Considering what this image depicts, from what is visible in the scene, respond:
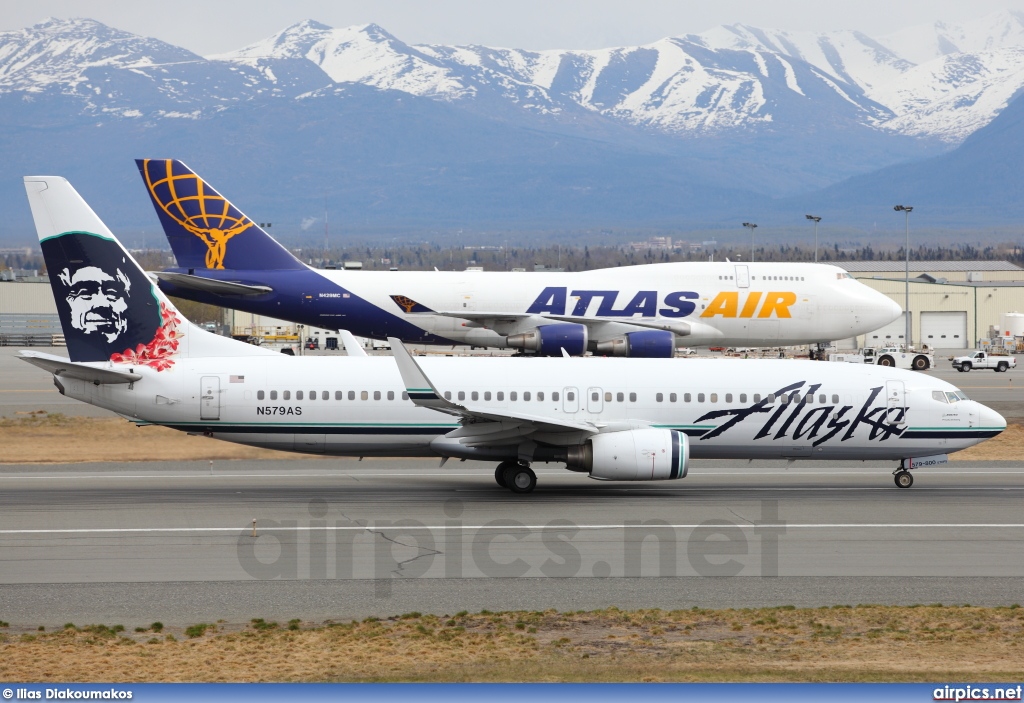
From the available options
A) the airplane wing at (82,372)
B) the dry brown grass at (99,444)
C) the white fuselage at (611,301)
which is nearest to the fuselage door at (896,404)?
the dry brown grass at (99,444)

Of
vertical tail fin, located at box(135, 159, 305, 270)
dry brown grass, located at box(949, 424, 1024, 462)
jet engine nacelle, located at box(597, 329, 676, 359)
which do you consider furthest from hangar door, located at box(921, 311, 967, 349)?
vertical tail fin, located at box(135, 159, 305, 270)

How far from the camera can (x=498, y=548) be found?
2320cm

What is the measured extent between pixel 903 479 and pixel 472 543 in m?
13.3

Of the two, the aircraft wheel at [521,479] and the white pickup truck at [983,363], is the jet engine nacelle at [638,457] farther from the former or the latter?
the white pickup truck at [983,363]

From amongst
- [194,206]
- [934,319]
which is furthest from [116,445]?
[934,319]

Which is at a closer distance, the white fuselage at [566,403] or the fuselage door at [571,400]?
→ the white fuselage at [566,403]

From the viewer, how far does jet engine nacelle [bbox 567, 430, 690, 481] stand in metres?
28.1

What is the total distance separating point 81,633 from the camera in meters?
16.9

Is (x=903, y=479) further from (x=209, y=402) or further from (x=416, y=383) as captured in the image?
(x=209, y=402)

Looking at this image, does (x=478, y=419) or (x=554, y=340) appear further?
(x=554, y=340)

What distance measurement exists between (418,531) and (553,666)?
31.6 feet

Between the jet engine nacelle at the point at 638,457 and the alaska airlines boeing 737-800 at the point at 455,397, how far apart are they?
0.08 meters

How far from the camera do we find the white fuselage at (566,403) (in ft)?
97.2

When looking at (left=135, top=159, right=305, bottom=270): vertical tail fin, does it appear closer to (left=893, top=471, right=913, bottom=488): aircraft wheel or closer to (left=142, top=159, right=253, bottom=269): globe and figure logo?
(left=142, top=159, right=253, bottom=269): globe and figure logo
